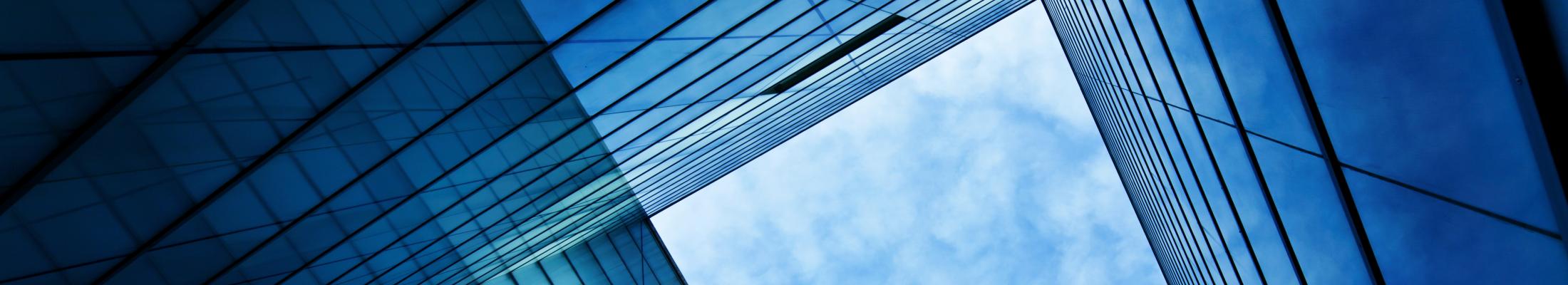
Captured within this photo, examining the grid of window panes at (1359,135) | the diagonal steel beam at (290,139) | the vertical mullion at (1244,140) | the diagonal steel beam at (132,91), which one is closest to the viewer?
the grid of window panes at (1359,135)

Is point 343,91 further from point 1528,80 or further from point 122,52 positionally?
Answer: point 1528,80

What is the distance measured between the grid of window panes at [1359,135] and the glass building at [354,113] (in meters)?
7.16

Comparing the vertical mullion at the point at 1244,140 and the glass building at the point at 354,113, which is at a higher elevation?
the glass building at the point at 354,113

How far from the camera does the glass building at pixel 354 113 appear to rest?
26.2 feet

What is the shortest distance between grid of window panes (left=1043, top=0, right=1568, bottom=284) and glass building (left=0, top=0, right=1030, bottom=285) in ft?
23.5

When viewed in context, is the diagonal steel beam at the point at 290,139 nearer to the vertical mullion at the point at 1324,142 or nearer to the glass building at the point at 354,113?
the glass building at the point at 354,113

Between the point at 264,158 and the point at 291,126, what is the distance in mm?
849

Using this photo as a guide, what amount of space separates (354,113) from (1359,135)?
36.3 ft

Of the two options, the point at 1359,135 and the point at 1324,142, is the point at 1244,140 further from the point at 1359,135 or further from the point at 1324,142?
the point at 1359,135

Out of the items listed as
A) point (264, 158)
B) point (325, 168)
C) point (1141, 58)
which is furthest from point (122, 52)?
point (1141, 58)

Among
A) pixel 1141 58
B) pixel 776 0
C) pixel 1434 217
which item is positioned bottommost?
pixel 1434 217

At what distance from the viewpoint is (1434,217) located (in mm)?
5340

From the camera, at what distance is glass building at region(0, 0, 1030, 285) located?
799 centimetres

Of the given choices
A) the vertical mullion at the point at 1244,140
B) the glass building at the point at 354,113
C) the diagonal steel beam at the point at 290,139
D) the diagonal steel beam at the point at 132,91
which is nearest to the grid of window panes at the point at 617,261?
the glass building at the point at 354,113
